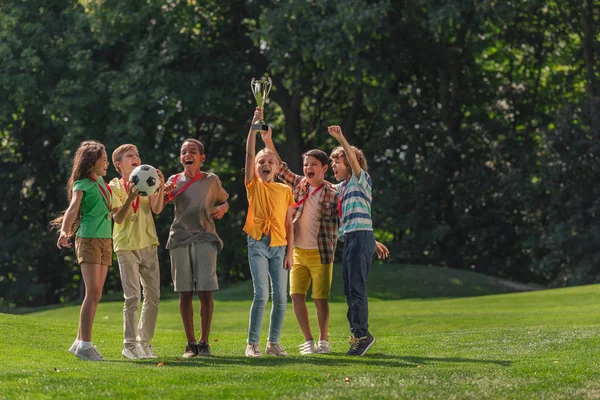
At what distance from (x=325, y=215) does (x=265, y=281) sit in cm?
105

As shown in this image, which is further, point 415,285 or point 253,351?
point 415,285

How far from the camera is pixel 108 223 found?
1040cm

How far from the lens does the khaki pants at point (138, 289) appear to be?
10.5 m

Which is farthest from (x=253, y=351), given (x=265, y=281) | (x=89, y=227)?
(x=89, y=227)

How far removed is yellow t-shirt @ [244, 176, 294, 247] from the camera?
35.3ft

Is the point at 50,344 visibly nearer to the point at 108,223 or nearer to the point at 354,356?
the point at 108,223

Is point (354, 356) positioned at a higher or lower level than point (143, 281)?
lower

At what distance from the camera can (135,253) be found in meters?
10.6

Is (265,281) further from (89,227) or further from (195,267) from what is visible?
(89,227)

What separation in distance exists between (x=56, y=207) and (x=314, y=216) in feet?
92.7

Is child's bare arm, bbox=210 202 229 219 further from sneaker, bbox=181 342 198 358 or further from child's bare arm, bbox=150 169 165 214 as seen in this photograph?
sneaker, bbox=181 342 198 358

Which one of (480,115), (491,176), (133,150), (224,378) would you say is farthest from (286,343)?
(480,115)

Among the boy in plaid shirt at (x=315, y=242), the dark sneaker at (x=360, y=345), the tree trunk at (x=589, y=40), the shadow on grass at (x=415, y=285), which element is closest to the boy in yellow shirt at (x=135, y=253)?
the boy in plaid shirt at (x=315, y=242)

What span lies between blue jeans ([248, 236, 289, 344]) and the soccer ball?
112cm
